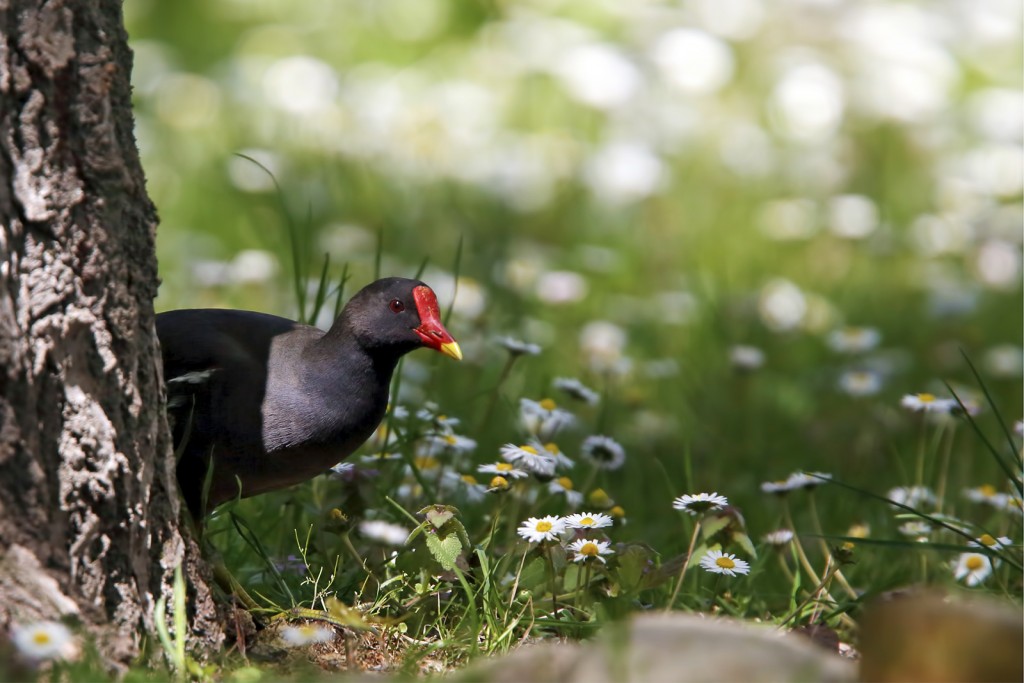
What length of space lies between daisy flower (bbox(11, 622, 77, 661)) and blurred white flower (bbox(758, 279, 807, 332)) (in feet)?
11.3

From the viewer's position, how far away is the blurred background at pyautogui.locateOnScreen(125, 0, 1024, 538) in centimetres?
448

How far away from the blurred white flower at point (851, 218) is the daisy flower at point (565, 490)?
3218 millimetres

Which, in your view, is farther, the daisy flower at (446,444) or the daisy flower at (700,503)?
the daisy flower at (446,444)

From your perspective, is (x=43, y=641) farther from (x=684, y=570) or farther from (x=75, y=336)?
(x=684, y=570)

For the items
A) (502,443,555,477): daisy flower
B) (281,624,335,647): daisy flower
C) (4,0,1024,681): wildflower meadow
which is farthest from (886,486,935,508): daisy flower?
(281,624,335,647): daisy flower

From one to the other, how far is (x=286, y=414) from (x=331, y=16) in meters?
5.15

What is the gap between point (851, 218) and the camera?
5840 mm

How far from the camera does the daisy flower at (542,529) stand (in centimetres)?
245

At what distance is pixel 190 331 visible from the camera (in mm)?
2803

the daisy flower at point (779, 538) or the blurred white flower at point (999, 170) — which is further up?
the blurred white flower at point (999, 170)

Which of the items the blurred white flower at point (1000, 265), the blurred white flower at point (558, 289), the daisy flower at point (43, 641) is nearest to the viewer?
the daisy flower at point (43, 641)

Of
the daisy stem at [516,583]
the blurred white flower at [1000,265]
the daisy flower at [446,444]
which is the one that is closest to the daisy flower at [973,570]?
the daisy stem at [516,583]

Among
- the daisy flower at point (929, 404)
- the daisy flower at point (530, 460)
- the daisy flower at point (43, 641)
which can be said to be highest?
the daisy flower at point (43, 641)

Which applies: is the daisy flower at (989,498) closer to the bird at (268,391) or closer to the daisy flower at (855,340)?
the daisy flower at (855,340)
